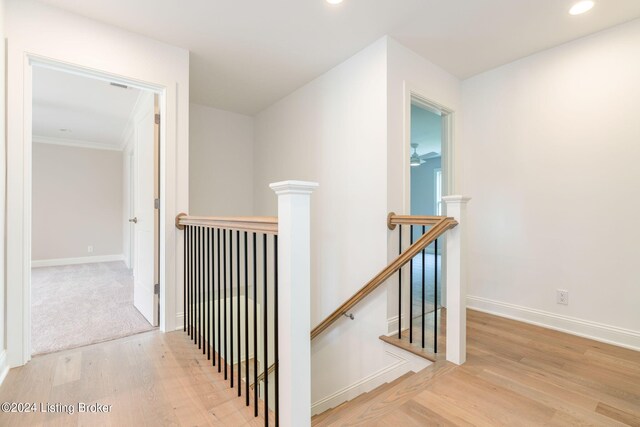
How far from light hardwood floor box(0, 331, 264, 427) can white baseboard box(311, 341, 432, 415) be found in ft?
3.98

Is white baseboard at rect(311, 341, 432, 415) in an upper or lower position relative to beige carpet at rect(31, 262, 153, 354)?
lower

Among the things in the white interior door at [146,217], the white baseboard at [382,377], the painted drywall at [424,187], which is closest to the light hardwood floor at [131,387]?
the white interior door at [146,217]

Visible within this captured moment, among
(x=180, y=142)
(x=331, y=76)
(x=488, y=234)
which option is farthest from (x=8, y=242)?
(x=488, y=234)

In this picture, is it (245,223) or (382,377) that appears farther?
(382,377)

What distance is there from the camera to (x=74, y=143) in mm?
5352

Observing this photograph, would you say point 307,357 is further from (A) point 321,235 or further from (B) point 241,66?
(B) point 241,66

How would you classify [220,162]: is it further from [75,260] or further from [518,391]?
[518,391]

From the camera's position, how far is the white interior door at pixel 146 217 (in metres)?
2.47

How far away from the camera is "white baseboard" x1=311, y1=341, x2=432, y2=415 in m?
2.11

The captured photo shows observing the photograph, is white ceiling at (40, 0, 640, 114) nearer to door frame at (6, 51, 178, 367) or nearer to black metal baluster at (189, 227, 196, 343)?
door frame at (6, 51, 178, 367)

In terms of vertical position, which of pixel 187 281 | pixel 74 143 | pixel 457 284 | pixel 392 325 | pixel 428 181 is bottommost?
pixel 392 325

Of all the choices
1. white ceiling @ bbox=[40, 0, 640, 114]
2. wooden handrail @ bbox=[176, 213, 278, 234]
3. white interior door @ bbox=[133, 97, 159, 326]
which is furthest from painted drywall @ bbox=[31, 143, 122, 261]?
wooden handrail @ bbox=[176, 213, 278, 234]

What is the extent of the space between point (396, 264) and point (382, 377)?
3.20ft

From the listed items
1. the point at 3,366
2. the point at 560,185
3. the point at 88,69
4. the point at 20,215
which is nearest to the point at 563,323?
the point at 560,185
